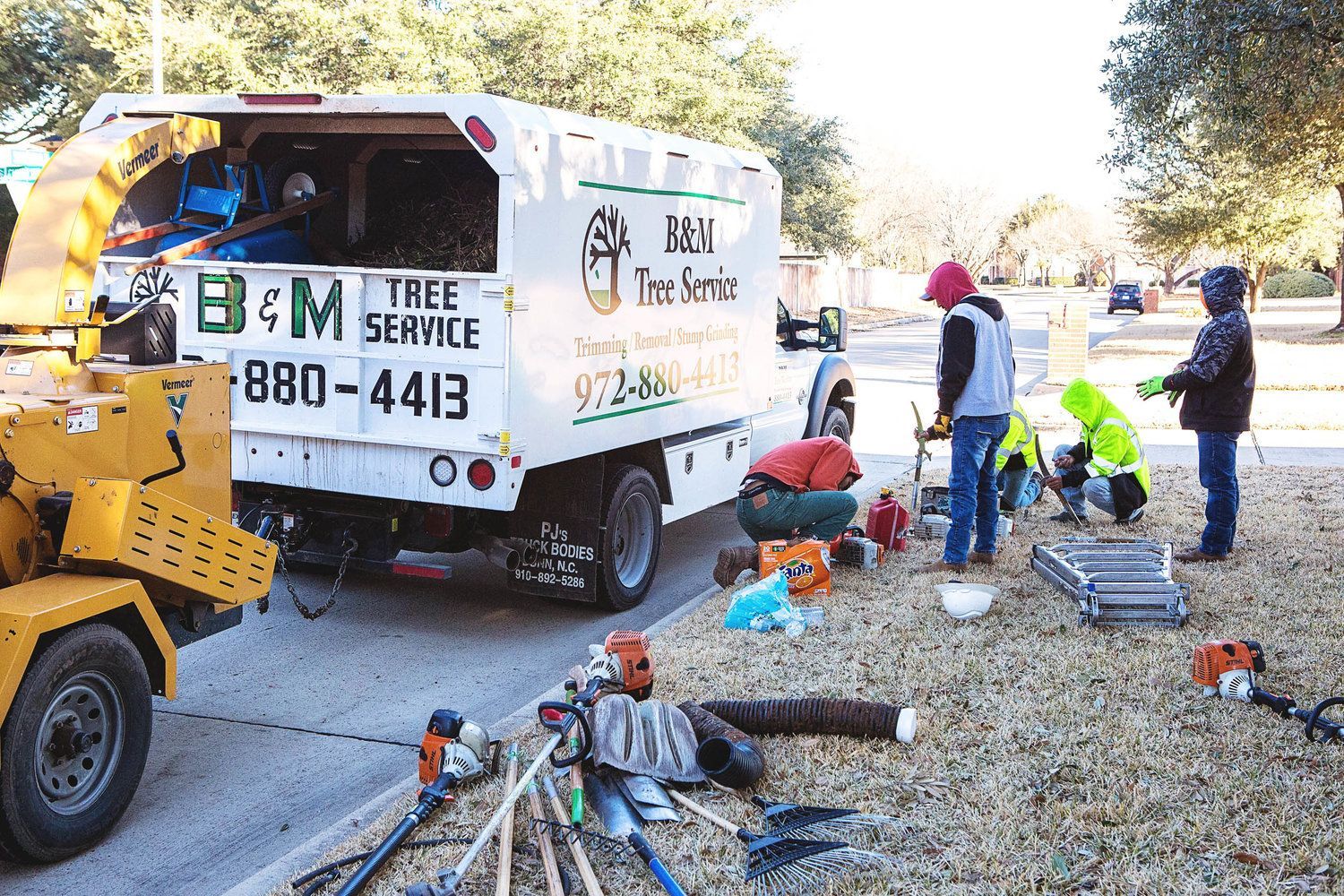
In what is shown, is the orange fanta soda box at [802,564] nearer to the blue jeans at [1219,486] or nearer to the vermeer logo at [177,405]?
the blue jeans at [1219,486]

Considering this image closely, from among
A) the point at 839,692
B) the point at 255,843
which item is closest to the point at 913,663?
the point at 839,692

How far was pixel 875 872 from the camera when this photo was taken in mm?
3883

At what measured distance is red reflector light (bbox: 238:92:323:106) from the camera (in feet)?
21.9

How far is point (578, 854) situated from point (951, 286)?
5.15 metres

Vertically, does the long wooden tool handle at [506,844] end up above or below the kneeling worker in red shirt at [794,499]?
below

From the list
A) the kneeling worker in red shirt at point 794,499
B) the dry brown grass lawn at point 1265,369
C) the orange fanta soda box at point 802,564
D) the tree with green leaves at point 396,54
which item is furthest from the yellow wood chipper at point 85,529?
the tree with green leaves at point 396,54

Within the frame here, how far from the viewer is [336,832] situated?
4359mm

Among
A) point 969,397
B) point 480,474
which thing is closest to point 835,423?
point 969,397

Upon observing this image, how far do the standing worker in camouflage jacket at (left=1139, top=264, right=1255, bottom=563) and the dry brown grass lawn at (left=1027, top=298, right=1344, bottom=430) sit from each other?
6009 millimetres

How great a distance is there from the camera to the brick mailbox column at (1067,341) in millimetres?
21969

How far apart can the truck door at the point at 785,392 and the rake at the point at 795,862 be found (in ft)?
19.0

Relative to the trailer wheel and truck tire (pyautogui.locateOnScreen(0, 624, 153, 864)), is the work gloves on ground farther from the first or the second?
truck tire (pyautogui.locateOnScreen(0, 624, 153, 864))

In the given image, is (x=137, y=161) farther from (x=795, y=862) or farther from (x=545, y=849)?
(x=795, y=862)

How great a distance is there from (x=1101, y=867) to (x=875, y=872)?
2.45 ft
